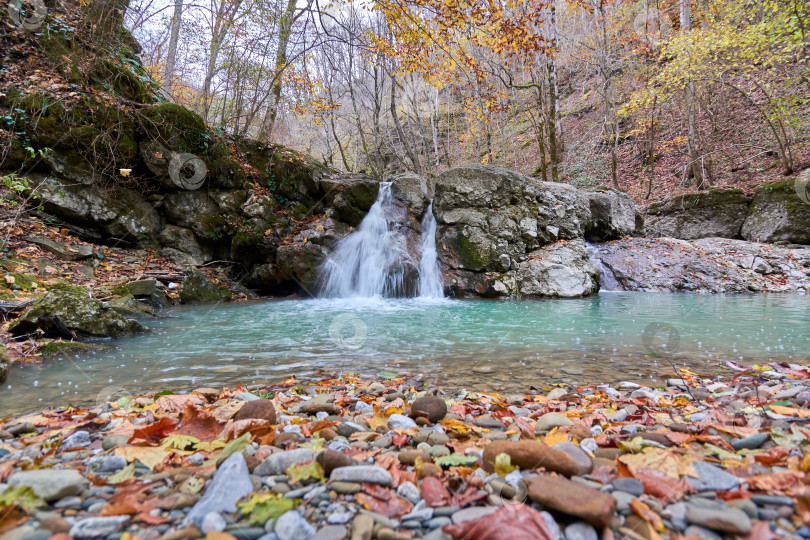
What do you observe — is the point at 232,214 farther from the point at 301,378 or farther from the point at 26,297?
the point at 301,378

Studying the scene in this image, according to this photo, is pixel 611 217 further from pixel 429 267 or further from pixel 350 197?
pixel 350 197

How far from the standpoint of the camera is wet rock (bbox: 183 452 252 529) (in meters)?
1.19

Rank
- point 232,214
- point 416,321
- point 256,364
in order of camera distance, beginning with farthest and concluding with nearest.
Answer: point 232,214 → point 416,321 → point 256,364

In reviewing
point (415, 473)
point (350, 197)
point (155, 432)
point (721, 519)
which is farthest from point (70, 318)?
point (350, 197)

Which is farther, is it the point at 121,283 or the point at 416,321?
the point at 121,283

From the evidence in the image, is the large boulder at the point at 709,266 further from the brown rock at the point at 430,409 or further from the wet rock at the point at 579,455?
the wet rock at the point at 579,455

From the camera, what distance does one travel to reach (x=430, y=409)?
2.19m

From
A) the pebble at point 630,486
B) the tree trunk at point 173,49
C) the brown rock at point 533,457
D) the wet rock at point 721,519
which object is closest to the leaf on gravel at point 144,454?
the brown rock at point 533,457

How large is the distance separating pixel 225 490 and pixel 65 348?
4.55m

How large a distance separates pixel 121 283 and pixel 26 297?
2.50 metres

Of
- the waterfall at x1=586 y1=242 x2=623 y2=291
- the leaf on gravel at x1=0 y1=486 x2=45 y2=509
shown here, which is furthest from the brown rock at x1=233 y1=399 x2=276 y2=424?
the waterfall at x1=586 y1=242 x2=623 y2=291

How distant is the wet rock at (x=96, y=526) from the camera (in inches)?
43.3

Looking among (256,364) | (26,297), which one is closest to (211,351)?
(256,364)

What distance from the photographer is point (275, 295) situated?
35.9ft
